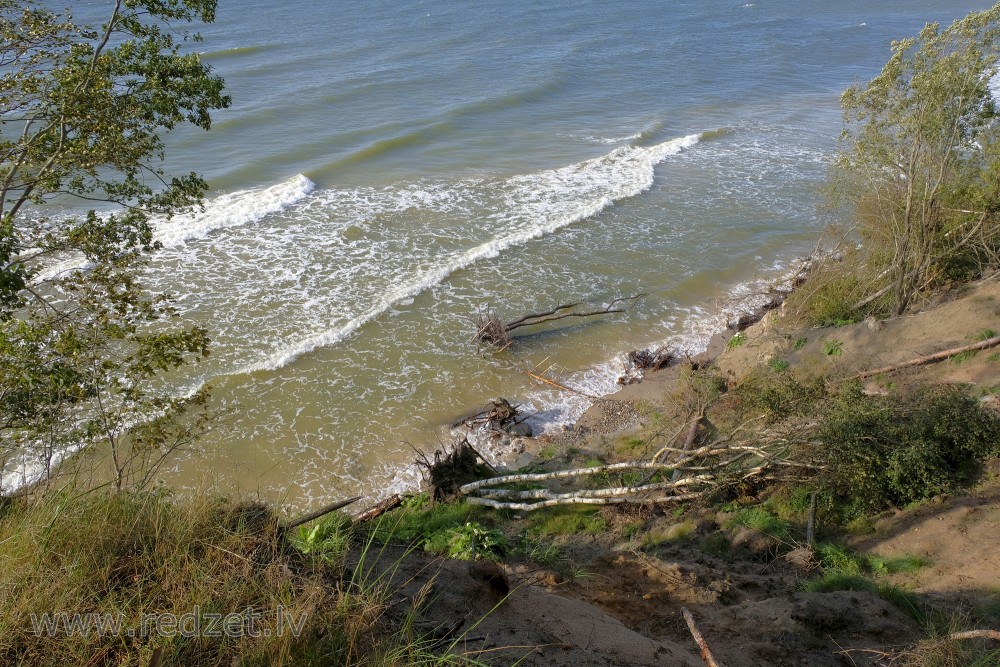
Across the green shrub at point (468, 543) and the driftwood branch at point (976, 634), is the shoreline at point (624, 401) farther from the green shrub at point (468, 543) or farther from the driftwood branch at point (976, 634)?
the driftwood branch at point (976, 634)

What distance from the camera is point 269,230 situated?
20.3 metres

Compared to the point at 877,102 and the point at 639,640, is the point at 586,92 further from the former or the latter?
the point at 639,640

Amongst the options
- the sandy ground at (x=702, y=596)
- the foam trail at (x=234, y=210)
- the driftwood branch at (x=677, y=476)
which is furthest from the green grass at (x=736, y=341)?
the foam trail at (x=234, y=210)

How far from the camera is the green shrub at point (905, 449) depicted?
8070 millimetres

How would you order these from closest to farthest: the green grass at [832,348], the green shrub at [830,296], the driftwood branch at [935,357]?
1. the driftwood branch at [935,357]
2. the green grass at [832,348]
3. the green shrub at [830,296]

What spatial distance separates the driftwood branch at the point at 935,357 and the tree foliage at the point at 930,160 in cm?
245

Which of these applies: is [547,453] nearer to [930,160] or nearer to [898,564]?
[898,564]

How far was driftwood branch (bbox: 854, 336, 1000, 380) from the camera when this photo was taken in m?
11.0

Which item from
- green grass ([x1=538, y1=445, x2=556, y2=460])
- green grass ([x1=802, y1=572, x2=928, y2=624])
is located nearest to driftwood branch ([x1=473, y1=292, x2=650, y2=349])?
green grass ([x1=538, y1=445, x2=556, y2=460])

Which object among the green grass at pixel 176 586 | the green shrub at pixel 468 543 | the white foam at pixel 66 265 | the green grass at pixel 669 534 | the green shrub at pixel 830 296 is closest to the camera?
the green grass at pixel 176 586

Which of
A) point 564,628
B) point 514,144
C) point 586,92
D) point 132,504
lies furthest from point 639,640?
point 586,92

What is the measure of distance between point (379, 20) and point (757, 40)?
25268mm

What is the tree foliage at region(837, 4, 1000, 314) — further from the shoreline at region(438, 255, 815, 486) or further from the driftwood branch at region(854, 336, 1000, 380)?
the shoreline at region(438, 255, 815, 486)

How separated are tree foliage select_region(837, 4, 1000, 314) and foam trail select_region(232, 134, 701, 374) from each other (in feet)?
30.8
